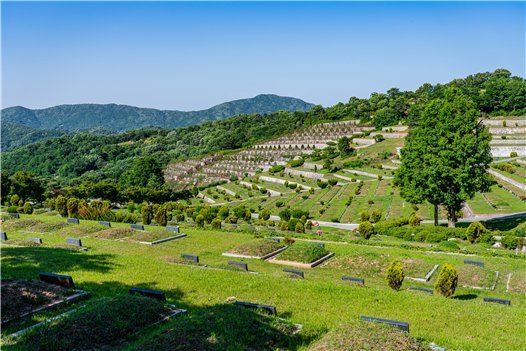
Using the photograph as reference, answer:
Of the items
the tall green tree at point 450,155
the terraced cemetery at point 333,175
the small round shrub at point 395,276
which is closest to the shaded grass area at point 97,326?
the small round shrub at point 395,276

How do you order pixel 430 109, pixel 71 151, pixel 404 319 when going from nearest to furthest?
pixel 404 319 → pixel 430 109 → pixel 71 151

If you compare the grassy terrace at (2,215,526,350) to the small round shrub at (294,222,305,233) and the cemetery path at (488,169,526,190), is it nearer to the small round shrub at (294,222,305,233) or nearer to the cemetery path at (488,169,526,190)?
the small round shrub at (294,222,305,233)

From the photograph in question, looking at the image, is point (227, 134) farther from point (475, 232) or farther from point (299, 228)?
point (475, 232)

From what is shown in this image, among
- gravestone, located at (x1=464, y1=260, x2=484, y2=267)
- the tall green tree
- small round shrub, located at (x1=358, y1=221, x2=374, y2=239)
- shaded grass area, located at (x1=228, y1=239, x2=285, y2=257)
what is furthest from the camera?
the tall green tree

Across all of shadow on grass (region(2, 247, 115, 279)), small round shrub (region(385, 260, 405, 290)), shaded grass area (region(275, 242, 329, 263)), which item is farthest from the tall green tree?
shadow on grass (region(2, 247, 115, 279))

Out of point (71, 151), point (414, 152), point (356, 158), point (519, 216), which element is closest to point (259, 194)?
point (356, 158)

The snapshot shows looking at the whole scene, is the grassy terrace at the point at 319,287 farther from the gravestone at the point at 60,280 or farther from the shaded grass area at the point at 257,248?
the shaded grass area at the point at 257,248

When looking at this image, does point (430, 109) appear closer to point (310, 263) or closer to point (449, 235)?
point (449, 235)
